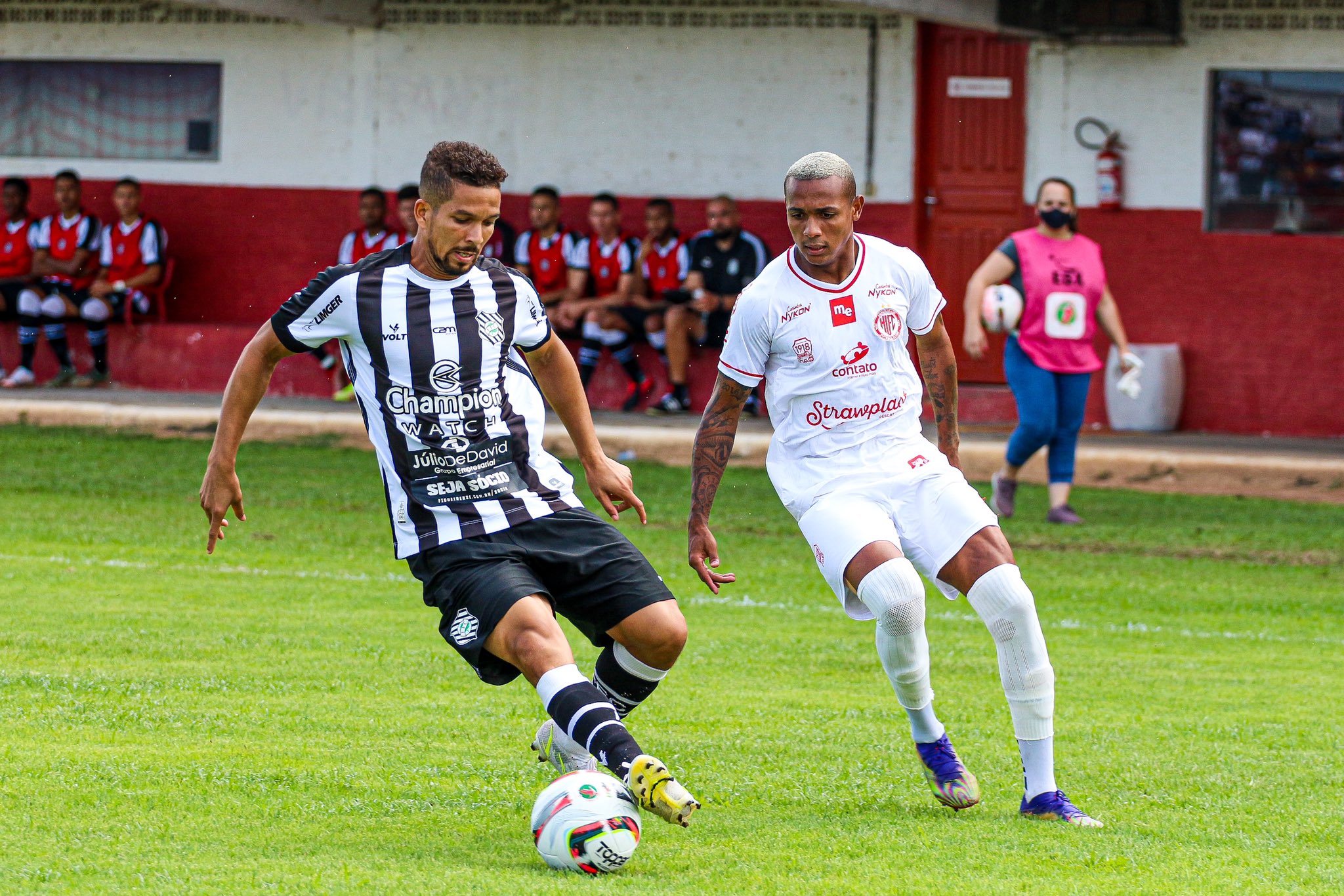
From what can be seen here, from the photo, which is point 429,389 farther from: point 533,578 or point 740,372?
point 740,372

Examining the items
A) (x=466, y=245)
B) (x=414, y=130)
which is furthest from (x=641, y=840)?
(x=414, y=130)

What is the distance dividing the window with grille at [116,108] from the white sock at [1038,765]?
14.9 m

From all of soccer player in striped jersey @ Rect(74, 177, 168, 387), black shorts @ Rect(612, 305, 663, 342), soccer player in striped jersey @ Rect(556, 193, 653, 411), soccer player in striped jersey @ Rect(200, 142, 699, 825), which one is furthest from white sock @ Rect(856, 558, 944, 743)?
soccer player in striped jersey @ Rect(74, 177, 168, 387)

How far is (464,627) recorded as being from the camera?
5.03 m

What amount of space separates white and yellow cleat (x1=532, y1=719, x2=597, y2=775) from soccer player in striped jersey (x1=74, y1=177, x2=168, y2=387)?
44.0 feet

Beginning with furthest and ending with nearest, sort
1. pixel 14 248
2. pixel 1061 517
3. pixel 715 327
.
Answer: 1. pixel 14 248
2. pixel 715 327
3. pixel 1061 517

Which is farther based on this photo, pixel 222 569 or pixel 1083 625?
pixel 222 569

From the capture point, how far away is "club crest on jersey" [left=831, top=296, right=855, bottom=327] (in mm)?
5688

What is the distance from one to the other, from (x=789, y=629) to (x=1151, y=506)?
5482 millimetres

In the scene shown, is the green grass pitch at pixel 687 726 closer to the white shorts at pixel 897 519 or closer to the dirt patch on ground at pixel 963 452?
the white shorts at pixel 897 519

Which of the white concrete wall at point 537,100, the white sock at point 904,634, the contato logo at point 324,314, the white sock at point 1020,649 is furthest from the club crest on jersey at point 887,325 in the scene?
the white concrete wall at point 537,100

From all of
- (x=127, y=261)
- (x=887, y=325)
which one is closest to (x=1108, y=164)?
(x=127, y=261)

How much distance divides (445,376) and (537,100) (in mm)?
12844

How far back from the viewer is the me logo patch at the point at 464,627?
501 centimetres
